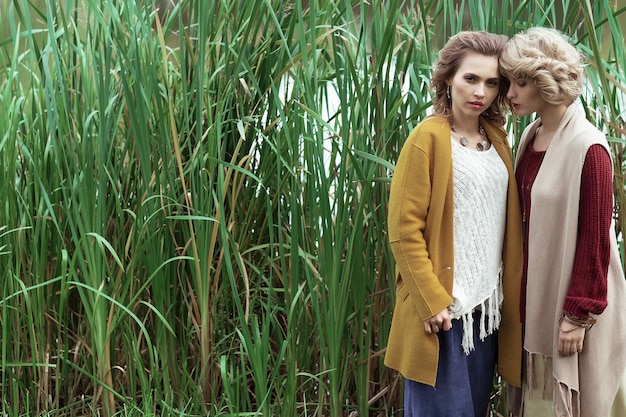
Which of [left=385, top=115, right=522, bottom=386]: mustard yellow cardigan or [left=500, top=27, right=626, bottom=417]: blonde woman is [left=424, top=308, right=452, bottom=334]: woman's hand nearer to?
[left=385, top=115, right=522, bottom=386]: mustard yellow cardigan

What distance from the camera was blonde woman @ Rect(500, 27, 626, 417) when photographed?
5.31ft

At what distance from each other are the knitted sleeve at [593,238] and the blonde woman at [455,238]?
19 centimetres

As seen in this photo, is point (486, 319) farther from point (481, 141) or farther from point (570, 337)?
point (481, 141)

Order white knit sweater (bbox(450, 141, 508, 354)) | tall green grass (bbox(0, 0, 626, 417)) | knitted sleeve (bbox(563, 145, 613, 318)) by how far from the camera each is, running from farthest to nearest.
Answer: tall green grass (bbox(0, 0, 626, 417)) → white knit sweater (bbox(450, 141, 508, 354)) → knitted sleeve (bbox(563, 145, 613, 318))

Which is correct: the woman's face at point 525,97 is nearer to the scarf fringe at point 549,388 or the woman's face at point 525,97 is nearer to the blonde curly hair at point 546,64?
the blonde curly hair at point 546,64

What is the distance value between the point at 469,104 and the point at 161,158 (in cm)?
91

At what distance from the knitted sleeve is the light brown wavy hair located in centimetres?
28

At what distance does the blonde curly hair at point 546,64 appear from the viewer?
5.44 feet

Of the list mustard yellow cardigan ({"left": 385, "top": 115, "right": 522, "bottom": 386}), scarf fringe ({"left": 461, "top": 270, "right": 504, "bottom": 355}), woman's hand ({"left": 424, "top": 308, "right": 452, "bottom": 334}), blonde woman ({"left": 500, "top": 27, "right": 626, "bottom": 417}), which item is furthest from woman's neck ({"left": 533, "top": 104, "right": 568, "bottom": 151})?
woman's hand ({"left": 424, "top": 308, "right": 452, "bottom": 334})

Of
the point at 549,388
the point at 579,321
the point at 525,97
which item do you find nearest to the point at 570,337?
the point at 579,321

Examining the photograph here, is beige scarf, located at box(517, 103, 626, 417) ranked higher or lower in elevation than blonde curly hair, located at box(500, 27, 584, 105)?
lower

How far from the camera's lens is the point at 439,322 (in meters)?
1.68

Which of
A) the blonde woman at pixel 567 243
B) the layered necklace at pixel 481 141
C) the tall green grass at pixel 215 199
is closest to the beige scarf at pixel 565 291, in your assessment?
the blonde woman at pixel 567 243

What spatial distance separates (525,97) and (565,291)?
1.39 ft
